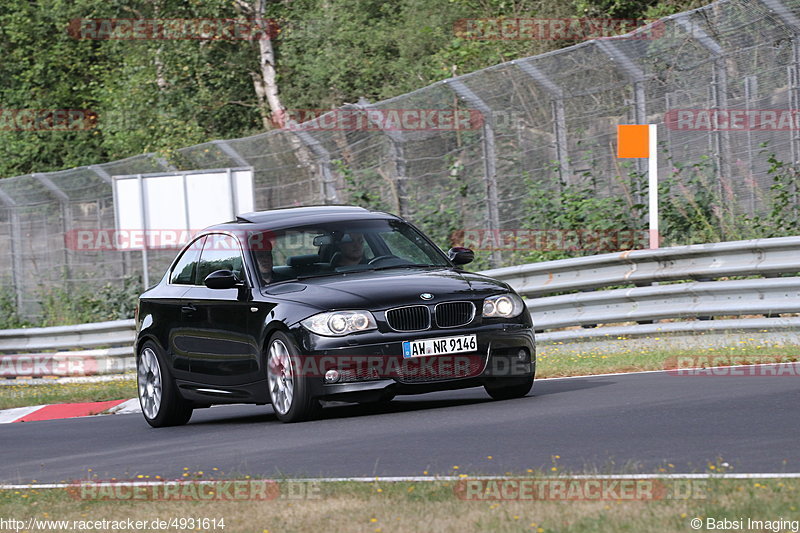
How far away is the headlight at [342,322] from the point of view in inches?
408

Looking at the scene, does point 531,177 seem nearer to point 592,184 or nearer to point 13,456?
point 592,184

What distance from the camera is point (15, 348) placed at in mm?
22609

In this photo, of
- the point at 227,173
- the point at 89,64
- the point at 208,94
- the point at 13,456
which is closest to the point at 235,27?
the point at 208,94

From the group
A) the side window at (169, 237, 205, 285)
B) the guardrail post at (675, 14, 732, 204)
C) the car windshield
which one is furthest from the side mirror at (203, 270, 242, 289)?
the guardrail post at (675, 14, 732, 204)

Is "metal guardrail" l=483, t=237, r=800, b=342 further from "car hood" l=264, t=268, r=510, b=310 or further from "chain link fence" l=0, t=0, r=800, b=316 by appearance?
"car hood" l=264, t=268, r=510, b=310

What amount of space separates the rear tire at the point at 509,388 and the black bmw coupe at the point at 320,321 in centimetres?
1

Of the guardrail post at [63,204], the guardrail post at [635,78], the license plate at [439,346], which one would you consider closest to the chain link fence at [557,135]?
the guardrail post at [635,78]

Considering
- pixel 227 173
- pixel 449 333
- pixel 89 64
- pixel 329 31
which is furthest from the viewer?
pixel 89 64

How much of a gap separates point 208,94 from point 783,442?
30252 mm

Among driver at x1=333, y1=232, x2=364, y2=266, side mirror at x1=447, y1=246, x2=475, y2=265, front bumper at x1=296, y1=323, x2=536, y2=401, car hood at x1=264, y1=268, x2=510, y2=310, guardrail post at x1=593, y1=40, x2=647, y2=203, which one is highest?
guardrail post at x1=593, y1=40, x2=647, y2=203

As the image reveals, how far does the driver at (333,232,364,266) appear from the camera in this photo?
11484mm

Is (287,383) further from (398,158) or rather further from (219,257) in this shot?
(398,158)

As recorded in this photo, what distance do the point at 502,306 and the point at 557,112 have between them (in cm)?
876

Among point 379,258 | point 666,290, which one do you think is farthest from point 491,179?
point 379,258
